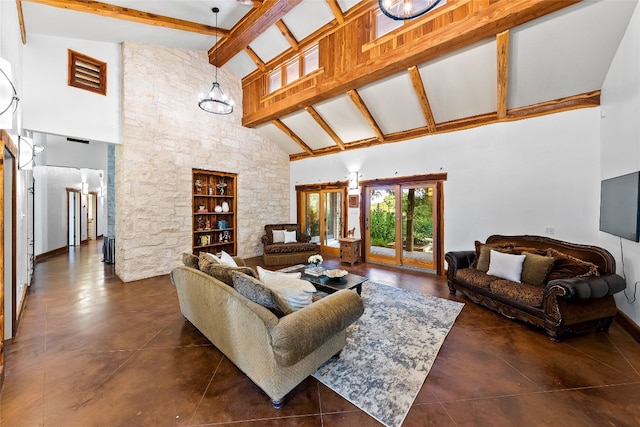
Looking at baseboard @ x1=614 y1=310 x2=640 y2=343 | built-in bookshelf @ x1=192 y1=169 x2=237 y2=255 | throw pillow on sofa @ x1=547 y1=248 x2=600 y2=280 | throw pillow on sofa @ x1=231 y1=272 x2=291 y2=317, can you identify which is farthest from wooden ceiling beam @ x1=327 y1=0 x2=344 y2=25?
baseboard @ x1=614 y1=310 x2=640 y2=343

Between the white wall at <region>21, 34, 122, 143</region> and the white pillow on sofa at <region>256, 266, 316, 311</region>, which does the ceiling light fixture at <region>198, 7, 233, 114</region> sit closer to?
the white wall at <region>21, 34, 122, 143</region>

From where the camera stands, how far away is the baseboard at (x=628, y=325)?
103 inches

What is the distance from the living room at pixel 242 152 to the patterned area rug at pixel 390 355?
2.12 metres

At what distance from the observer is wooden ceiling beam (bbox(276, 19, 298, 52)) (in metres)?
→ 4.66

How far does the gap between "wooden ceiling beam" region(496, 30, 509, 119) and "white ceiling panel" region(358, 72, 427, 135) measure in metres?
1.23

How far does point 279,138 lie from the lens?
7004 millimetres

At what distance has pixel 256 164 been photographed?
6.79 meters

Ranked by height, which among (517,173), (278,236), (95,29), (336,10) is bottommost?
(278,236)

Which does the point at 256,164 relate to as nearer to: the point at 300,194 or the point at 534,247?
the point at 300,194

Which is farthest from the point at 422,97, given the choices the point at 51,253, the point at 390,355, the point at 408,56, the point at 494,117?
the point at 51,253

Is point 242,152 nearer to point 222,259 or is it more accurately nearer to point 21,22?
point 21,22

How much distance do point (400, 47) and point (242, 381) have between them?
180 inches

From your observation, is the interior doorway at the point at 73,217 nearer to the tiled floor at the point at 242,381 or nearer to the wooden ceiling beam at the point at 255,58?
the tiled floor at the point at 242,381

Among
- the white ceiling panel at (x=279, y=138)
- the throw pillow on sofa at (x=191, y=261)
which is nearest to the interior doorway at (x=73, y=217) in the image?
the white ceiling panel at (x=279, y=138)
